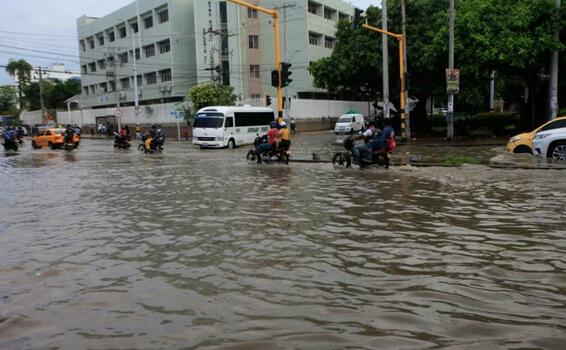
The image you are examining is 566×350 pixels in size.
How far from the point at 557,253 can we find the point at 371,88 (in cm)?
3189

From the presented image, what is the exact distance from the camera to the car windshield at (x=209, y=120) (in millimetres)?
30594

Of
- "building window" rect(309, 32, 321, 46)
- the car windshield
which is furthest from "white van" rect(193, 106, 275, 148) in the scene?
"building window" rect(309, 32, 321, 46)

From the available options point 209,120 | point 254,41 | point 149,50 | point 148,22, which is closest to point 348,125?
point 209,120

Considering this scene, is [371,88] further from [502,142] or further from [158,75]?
[158,75]

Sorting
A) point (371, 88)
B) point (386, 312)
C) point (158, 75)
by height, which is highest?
point (158, 75)

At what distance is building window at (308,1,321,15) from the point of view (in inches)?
2205

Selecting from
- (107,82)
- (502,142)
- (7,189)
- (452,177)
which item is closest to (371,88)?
(502,142)

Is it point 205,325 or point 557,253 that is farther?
point 557,253

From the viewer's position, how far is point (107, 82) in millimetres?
68000

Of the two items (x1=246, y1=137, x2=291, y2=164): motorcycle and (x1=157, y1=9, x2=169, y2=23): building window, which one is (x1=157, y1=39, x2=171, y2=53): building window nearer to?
(x1=157, y1=9, x2=169, y2=23): building window

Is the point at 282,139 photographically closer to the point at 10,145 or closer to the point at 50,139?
the point at 10,145

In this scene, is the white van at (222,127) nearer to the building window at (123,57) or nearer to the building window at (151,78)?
the building window at (151,78)

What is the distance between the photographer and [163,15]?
56.3 meters

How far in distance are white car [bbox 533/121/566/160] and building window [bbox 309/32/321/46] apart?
40959mm
